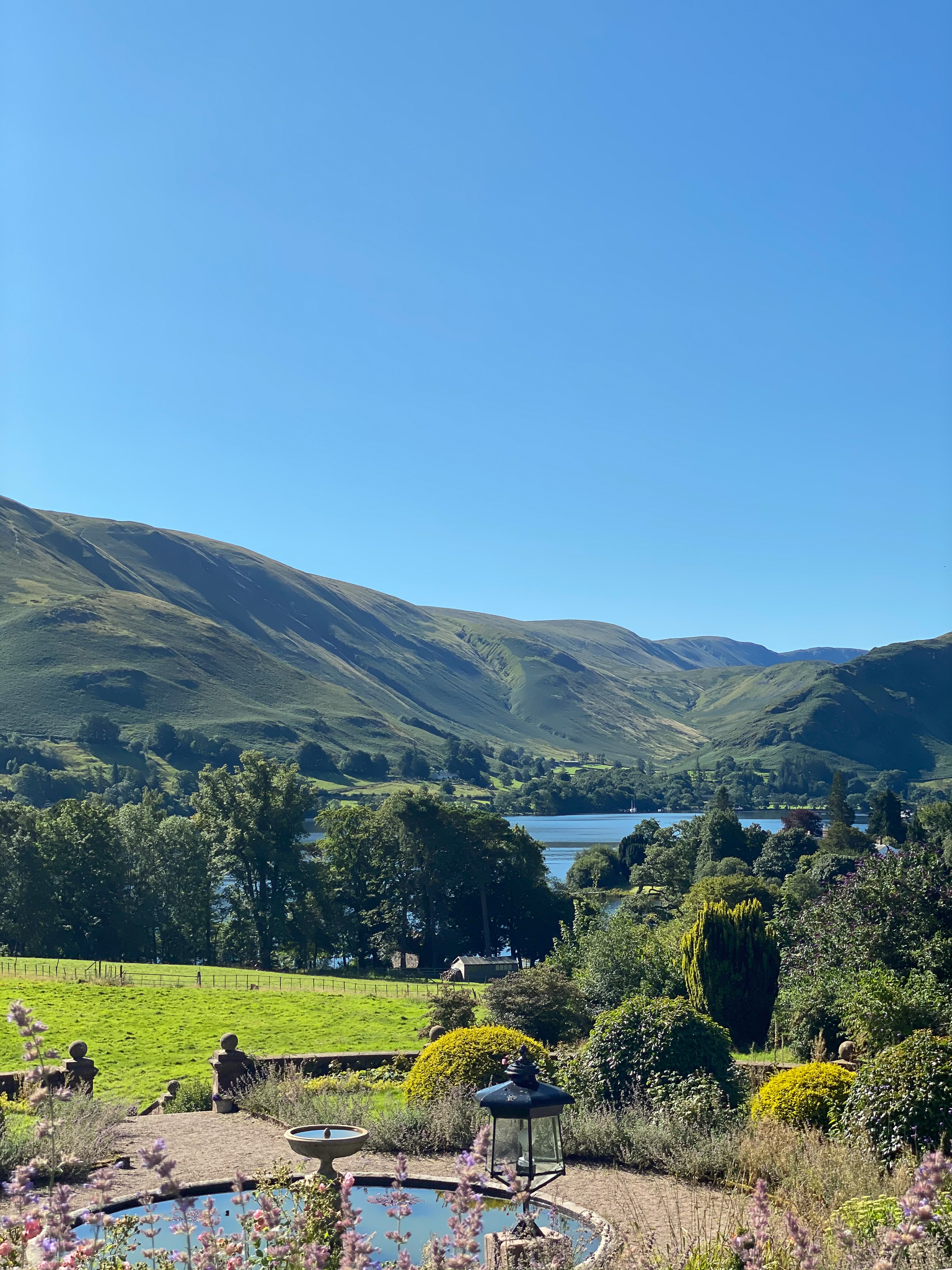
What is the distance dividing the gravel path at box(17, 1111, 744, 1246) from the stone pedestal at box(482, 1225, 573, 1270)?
6.10 feet

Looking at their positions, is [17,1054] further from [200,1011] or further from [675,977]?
[675,977]

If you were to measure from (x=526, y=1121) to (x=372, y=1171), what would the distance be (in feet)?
18.2

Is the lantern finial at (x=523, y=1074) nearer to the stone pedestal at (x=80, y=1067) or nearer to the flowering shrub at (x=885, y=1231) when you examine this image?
the flowering shrub at (x=885, y=1231)

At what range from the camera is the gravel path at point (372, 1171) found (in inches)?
433

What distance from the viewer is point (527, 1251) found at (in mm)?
7297

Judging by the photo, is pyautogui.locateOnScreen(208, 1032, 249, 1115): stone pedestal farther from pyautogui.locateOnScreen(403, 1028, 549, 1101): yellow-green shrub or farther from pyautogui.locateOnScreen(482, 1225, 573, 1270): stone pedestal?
pyautogui.locateOnScreen(482, 1225, 573, 1270): stone pedestal

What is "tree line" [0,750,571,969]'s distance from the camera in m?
61.4

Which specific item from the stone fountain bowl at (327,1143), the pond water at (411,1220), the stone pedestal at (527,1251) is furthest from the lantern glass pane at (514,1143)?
the pond water at (411,1220)

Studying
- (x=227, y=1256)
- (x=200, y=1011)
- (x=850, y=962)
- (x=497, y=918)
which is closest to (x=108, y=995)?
(x=200, y=1011)

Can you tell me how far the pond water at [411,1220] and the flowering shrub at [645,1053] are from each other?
13.1 feet

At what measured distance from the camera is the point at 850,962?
2300 centimetres

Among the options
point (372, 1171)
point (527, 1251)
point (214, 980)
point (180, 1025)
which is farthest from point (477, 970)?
point (527, 1251)

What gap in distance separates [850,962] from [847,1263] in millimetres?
18028

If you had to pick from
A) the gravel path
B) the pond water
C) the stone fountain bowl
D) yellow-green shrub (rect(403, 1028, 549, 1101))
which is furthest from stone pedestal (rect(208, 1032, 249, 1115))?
the stone fountain bowl
